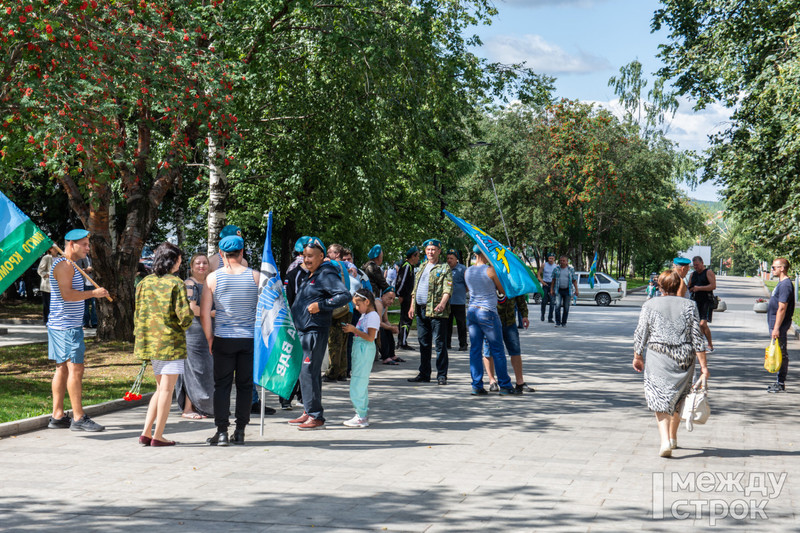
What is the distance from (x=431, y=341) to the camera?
1227cm

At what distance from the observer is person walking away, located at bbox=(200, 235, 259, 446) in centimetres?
779

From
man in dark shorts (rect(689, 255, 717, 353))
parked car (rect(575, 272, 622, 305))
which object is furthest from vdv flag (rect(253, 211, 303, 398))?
parked car (rect(575, 272, 622, 305))

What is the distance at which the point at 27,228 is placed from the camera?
8.35m

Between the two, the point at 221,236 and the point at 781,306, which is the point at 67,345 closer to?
the point at 221,236

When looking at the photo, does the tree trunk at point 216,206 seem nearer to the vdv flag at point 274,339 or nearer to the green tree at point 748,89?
the vdv flag at point 274,339

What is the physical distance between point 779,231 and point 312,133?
30.8 feet

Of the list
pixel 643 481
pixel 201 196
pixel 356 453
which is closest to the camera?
pixel 643 481

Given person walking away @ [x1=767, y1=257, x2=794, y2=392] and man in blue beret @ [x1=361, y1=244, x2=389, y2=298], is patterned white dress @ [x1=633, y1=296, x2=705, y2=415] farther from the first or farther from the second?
man in blue beret @ [x1=361, y1=244, x2=389, y2=298]

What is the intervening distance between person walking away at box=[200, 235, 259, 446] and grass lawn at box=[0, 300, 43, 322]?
654 inches

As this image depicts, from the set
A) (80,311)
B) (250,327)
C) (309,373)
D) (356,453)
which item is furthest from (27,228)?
(356,453)

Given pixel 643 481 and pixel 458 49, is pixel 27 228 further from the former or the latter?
pixel 458 49

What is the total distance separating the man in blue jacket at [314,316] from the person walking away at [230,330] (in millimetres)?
774

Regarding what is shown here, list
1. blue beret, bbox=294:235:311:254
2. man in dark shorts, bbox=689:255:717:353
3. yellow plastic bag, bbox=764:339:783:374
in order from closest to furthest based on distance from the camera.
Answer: blue beret, bbox=294:235:311:254
yellow plastic bag, bbox=764:339:783:374
man in dark shorts, bbox=689:255:717:353

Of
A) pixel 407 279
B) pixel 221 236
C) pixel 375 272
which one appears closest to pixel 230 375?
pixel 221 236
